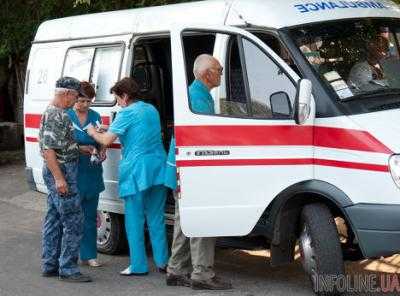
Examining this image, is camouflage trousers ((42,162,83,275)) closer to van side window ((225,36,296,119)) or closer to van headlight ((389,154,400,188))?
van side window ((225,36,296,119))

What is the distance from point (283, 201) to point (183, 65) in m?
1.32

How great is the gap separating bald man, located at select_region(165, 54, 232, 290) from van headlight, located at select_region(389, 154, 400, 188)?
144cm

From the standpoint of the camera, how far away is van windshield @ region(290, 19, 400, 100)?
19.0ft

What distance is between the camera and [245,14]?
6086 millimetres

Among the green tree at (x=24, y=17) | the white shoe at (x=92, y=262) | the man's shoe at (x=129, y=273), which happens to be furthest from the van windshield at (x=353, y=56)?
the green tree at (x=24, y=17)

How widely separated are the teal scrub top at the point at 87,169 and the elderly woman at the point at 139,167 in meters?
0.14

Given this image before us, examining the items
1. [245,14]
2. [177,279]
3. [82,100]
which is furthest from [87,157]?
[245,14]

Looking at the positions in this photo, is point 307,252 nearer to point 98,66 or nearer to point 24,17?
point 98,66

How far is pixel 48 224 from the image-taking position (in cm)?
677

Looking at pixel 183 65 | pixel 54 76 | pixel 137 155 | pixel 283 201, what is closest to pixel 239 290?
pixel 283 201

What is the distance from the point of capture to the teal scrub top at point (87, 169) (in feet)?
22.5

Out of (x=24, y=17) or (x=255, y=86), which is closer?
(x=255, y=86)

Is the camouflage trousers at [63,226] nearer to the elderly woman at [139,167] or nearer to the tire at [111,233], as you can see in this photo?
the elderly woman at [139,167]

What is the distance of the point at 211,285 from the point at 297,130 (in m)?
1.50
